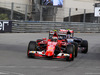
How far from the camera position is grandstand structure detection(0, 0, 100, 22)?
25.3 m

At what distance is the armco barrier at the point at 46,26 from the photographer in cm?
2442

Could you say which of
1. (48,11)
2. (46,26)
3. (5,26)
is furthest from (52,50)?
(48,11)

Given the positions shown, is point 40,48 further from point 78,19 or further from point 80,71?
point 78,19

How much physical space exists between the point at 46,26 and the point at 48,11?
12.9 ft

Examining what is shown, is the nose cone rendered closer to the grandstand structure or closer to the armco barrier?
the armco barrier

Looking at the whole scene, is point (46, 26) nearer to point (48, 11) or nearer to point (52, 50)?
point (48, 11)

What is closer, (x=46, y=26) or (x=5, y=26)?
(x=5, y=26)

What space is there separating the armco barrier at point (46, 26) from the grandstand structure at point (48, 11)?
3.58 feet

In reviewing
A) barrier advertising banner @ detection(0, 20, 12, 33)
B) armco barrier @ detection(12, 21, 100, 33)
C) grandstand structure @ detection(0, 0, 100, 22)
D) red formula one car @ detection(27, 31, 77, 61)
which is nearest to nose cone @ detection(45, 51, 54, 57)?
red formula one car @ detection(27, 31, 77, 61)

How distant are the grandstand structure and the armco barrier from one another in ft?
3.58

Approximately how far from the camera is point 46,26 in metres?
25.3

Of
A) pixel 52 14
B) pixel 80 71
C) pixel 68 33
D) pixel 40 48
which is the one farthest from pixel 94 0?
pixel 80 71

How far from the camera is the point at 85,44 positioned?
13.0 meters

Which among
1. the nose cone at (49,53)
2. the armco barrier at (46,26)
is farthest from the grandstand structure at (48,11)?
the nose cone at (49,53)
